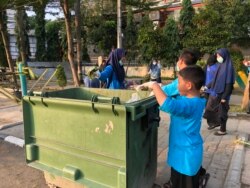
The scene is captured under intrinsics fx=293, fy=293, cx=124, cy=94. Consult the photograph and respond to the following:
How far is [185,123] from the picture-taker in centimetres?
249

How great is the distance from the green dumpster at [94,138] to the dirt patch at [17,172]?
76 centimetres

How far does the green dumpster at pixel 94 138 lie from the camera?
2354 mm

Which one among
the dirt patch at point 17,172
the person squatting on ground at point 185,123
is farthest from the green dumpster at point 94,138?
the dirt patch at point 17,172

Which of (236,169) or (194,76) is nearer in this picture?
(194,76)

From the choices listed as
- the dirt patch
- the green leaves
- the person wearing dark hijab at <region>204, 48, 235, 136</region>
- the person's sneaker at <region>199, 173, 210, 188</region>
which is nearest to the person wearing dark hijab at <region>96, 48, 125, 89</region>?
the dirt patch

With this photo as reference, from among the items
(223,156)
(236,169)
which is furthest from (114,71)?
(236,169)

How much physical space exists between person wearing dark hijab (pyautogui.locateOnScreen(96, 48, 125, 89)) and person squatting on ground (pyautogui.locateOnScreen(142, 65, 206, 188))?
1863 millimetres

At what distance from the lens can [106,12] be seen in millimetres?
23172

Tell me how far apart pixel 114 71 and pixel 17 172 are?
1926mm

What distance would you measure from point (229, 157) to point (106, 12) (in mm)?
20527

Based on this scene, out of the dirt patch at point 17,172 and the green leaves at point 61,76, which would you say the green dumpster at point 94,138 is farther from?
the green leaves at point 61,76

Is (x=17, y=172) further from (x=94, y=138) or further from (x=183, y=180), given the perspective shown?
(x=183, y=180)

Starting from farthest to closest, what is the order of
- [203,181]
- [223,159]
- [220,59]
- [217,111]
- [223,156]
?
[217,111]
[220,59]
[223,156]
[223,159]
[203,181]

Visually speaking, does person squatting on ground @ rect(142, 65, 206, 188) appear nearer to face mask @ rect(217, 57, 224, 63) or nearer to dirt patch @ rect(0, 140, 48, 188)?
dirt patch @ rect(0, 140, 48, 188)
